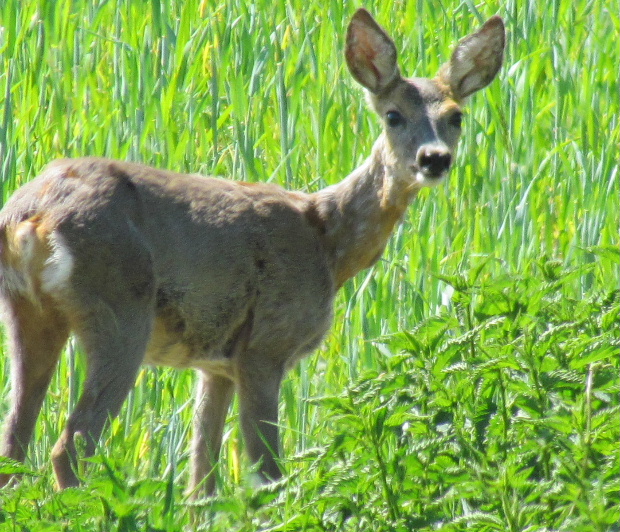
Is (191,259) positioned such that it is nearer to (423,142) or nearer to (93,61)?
(423,142)

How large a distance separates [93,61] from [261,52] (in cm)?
96

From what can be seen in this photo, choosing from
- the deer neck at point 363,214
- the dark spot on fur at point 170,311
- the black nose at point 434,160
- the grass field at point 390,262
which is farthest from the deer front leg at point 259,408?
the black nose at point 434,160

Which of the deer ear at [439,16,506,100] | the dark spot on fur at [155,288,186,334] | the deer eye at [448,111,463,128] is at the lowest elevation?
the dark spot on fur at [155,288,186,334]

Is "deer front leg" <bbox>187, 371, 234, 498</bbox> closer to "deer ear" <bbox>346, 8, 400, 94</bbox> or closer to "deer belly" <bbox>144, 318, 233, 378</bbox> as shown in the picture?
"deer belly" <bbox>144, 318, 233, 378</bbox>

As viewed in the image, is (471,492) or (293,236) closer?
(471,492)

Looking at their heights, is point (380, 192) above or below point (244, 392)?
above

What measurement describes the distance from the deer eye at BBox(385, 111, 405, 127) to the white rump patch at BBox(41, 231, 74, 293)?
1.90 meters

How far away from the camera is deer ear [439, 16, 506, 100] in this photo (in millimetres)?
5758

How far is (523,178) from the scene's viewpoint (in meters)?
6.05

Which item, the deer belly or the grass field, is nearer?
the grass field

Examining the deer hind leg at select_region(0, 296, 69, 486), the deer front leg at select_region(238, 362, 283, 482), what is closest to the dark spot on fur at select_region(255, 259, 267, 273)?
the deer front leg at select_region(238, 362, 283, 482)

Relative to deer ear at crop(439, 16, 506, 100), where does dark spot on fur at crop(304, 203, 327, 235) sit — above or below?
below

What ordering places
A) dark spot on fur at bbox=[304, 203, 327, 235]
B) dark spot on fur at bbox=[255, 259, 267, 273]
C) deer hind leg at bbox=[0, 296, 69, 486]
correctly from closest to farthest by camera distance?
deer hind leg at bbox=[0, 296, 69, 486]
dark spot on fur at bbox=[255, 259, 267, 273]
dark spot on fur at bbox=[304, 203, 327, 235]

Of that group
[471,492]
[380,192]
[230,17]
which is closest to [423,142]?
[380,192]
